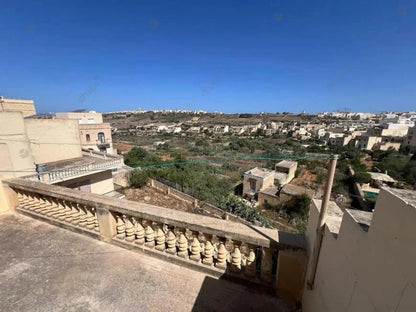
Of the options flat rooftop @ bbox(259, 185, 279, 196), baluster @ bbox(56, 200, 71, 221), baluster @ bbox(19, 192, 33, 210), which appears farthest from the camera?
flat rooftop @ bbox(259, 185, 279, 196)

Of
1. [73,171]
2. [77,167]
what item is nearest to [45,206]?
[73,171]

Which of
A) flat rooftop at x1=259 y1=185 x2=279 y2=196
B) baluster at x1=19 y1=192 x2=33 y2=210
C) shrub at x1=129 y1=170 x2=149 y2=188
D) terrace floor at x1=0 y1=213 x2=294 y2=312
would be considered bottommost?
flat rooftop at x1=259 y1=185 x2=279 y2=196

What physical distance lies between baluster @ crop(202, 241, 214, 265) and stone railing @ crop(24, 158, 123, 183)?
6956mm

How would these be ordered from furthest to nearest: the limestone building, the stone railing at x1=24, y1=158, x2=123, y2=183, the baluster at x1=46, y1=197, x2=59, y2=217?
the limestone building, the stone railing at x1=24, y1=158, x2=123, y2=183, the baluster at x1=46, y1=197, x2=59, y2=217

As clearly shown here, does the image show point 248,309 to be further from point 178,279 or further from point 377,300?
point 377,300

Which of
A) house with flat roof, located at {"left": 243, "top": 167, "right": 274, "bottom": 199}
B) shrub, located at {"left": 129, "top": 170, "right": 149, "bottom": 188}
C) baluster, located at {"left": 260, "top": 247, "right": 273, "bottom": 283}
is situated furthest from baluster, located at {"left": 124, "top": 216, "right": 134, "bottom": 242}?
house with flat roof, located at {"left": 243, "top": 167, "right": 274, "bottom": 199}

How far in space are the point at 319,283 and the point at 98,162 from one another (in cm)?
1127

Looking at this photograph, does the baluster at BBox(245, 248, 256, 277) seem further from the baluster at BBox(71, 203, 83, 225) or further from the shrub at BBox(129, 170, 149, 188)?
the shrub at BBox(129, 170, 149, 188)

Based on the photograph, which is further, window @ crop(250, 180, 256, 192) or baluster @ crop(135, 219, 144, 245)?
window @ crop(250, 180, 256, 192)

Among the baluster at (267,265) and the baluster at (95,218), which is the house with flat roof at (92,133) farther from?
the baluster at (267,265)

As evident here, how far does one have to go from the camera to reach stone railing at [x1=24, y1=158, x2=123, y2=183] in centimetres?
739

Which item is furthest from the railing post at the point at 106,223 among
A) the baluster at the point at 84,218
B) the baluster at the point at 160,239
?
the baluster at the point at 160,239

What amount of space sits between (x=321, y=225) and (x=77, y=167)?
10.6m

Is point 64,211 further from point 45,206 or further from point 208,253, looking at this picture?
point 208,253
